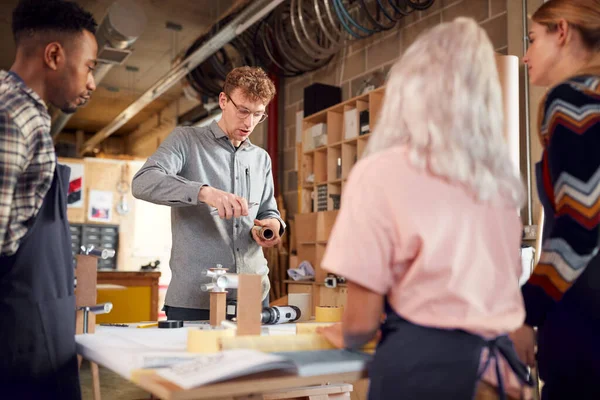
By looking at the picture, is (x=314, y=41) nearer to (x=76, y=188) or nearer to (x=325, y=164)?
(x=325, y=164)

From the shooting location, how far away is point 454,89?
43.9 inches

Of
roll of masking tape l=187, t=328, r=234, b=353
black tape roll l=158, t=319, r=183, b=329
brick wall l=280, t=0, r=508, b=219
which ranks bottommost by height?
black tape roll l=158, t=319, r=183, b=329

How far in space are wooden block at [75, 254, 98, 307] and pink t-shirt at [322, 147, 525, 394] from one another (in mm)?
856

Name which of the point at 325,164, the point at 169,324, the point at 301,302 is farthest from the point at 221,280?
the point at 325,164

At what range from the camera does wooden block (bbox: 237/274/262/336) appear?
1.50 metres

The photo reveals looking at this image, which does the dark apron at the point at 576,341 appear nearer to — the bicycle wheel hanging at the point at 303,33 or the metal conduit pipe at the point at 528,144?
the metal conduit pipe at the point at 528,144

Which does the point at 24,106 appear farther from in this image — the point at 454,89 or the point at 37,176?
the point at 454,89

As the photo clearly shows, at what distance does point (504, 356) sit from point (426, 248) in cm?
30

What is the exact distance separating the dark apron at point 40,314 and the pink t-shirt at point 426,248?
0.65 m

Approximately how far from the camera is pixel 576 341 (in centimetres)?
132

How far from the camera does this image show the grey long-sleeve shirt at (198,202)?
214cm

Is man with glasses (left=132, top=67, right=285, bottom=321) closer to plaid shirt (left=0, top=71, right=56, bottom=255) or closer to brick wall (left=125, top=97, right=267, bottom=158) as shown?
plaid shirt (left=0, top=71, right=56, bottom=255)

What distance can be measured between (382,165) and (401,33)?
4.75 metres

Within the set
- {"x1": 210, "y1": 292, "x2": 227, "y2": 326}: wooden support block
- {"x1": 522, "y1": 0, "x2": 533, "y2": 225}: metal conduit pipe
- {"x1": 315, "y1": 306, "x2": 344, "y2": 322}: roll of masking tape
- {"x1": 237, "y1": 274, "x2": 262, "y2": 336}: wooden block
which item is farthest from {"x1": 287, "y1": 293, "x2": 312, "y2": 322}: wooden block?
{"x1": 522, "y1": 0, "x2": 533, "y2": 225}: metal conduit pipe
